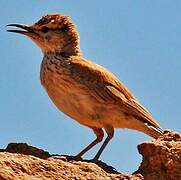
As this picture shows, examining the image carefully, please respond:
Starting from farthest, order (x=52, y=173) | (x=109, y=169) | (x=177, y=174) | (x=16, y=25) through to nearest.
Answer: (x=16, y=25)
(x=109, y=169)
(x=177, y=174)
(x=52, y=173)

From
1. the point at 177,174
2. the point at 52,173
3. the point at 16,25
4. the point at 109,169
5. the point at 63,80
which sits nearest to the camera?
the point at 52,173

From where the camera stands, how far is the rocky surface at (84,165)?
6.45m

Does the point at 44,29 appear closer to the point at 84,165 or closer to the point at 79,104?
the point at 79,104

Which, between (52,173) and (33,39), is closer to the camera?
(52,173)

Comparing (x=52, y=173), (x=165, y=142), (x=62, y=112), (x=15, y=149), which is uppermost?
(x=62, y=112)

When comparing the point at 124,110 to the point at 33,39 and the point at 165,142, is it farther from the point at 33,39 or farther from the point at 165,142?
the point at 165,142

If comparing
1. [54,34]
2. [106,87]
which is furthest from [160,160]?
[54,34]

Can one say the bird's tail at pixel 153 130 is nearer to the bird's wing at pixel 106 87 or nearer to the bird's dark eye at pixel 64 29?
the bird's wing at pixel 106 87

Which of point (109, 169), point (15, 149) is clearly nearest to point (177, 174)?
point (109, 169)

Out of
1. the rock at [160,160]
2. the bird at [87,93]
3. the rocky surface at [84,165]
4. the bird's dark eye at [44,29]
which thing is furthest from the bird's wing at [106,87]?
the rock at [160,160]

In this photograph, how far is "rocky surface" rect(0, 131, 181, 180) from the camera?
645cm

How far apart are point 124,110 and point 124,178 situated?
3987 millimetres

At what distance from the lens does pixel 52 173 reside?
6.69 metres

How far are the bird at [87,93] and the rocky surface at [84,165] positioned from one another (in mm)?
2443
